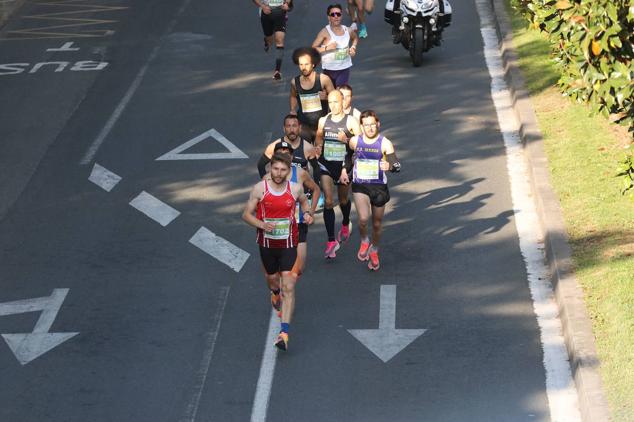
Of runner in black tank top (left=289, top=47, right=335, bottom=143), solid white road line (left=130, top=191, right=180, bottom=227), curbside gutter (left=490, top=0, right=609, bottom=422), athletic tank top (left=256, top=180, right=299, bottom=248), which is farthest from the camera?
solid white road line (left=130, top=191, right=180, bottom=227)

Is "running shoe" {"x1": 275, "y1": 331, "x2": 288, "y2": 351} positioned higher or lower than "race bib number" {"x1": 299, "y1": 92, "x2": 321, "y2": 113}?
lower

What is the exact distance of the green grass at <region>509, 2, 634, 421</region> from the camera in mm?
10656

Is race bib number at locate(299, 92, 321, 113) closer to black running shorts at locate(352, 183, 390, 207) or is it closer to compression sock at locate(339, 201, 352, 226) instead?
compression sock at locate(339, 201, 352, 226)

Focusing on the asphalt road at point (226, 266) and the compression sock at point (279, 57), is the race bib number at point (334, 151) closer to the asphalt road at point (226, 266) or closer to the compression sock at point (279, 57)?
the asphalt road at point (226, 266)

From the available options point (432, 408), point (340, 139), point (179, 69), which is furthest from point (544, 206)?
point (179, 69)

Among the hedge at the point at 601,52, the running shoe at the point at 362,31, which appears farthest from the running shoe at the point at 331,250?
the running shoe at the point at 362,31

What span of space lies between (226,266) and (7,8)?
16563mm

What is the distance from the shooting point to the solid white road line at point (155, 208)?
50.6 ft

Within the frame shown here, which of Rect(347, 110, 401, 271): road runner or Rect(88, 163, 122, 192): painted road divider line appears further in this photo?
Rect(88, 163, 122, 192): painted road divider line

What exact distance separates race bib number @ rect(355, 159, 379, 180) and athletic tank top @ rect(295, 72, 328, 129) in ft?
6.80

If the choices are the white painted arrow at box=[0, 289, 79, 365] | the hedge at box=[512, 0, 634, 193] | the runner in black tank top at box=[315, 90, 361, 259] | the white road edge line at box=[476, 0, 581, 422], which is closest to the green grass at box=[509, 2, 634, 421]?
the white road edge line at box=[476, 0, 581, 422]

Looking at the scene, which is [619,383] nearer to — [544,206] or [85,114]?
[544,206]

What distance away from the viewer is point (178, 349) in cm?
1199

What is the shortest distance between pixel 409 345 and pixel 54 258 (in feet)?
15.3
